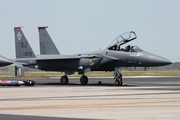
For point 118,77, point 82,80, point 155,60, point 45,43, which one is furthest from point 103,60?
point 45,43

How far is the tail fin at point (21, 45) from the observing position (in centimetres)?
3915

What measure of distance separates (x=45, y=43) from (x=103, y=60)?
23.5 feet

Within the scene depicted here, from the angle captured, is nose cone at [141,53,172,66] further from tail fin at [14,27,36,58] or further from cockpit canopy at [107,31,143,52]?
tail fin at [14,27,36,58]

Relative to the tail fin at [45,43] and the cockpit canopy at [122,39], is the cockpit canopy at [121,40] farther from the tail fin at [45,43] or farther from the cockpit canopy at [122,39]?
the tail fin at [45,43]

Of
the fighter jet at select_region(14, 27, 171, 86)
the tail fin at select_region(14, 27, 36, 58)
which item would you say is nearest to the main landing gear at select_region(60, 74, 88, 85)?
the fighter jet at select_region(14, 27, 171, 86)

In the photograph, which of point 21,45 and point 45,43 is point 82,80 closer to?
point 45,43

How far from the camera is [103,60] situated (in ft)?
113

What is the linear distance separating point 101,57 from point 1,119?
71.9ft

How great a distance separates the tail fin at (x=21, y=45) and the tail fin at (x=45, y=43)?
114 centimetres

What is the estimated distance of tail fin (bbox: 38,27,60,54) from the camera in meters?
39.6

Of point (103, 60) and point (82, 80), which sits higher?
point (103, 60)

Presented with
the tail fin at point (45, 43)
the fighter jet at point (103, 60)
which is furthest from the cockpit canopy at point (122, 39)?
the tail fin at point (45, 43)

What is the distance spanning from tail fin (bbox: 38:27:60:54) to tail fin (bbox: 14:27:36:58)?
1.14m

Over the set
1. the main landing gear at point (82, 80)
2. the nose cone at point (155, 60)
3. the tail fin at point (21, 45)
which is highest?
the tail fin at point (21, 45)
